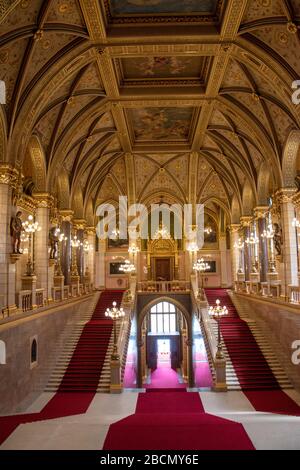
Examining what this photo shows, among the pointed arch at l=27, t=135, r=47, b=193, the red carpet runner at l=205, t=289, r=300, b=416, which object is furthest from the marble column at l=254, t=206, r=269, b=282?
the pointed arch at l=27, t=135, r=47, b=193

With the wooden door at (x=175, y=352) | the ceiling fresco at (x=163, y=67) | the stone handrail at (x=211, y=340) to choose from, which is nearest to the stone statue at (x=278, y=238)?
the stone handrail at (x=211, y=340)

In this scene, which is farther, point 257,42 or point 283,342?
point 283,342

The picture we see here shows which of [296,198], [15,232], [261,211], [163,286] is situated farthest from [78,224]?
[296,198]

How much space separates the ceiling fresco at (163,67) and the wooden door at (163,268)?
55.0 feet

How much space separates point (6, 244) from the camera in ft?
40.0

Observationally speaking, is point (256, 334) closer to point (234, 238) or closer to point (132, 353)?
point (132, 353)

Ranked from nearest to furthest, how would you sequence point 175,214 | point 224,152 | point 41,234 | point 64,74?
point 64,74
point 41,234
point 224,152
point 175,214

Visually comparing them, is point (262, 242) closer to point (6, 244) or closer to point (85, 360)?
point (85, 360)

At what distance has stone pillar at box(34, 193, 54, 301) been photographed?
55.2 ft

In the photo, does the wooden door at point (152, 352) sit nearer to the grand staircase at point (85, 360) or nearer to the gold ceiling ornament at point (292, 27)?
the grand staircase at point (85, 360)

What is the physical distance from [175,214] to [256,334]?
48.5 feet

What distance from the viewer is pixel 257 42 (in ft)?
42.1
